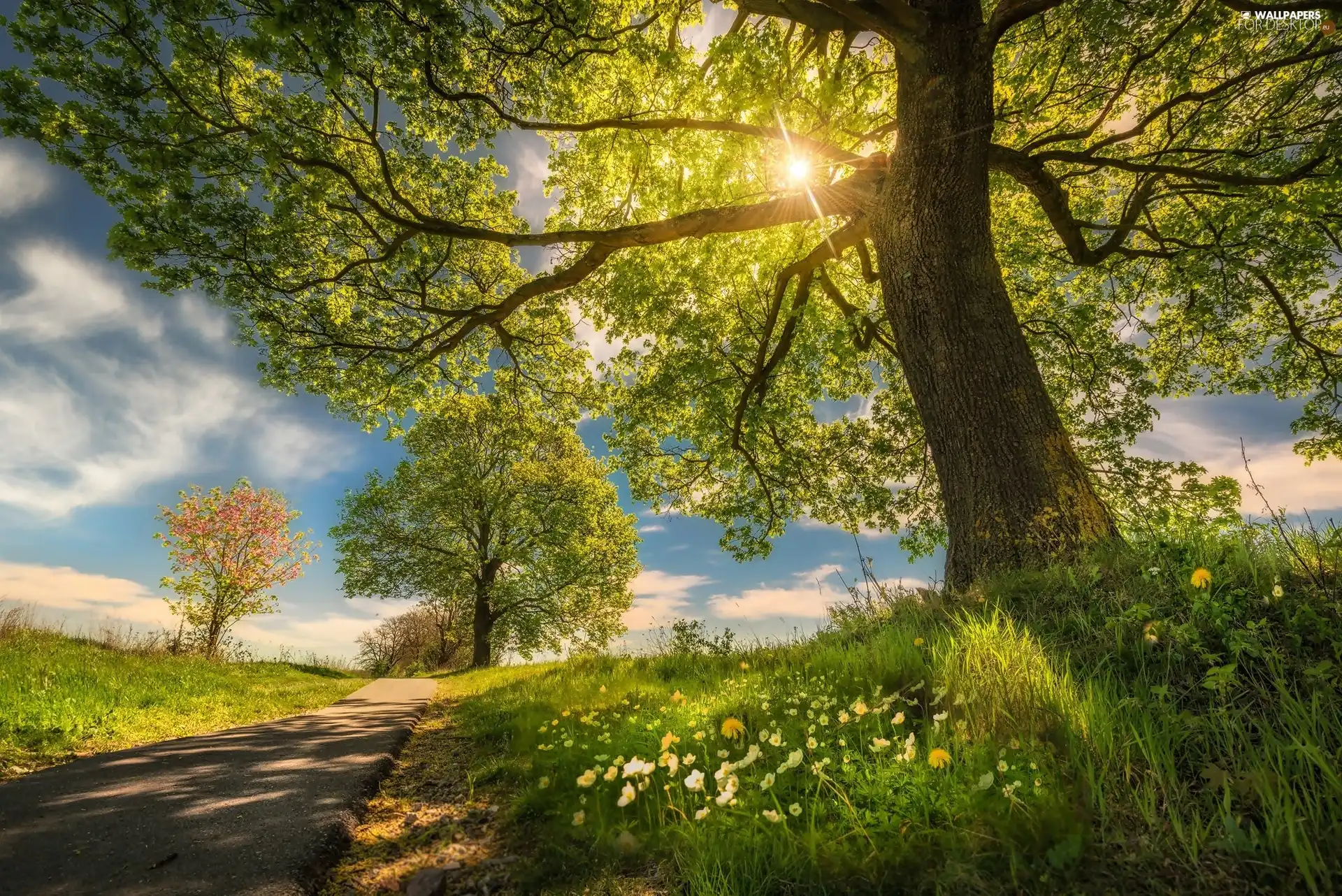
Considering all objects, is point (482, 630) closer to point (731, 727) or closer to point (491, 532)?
point (491, 532)

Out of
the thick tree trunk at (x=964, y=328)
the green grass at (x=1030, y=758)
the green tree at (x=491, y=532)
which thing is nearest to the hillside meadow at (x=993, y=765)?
the green grass at (x=1030, y=758)

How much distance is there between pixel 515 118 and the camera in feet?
29.9

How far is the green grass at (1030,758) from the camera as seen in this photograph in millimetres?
1717

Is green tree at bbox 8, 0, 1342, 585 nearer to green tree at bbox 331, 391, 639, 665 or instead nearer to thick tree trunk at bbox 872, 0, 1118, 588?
thick tree trunk at bbox 872, 0, 1118, 588

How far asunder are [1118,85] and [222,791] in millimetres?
14747

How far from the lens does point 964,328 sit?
6070mm

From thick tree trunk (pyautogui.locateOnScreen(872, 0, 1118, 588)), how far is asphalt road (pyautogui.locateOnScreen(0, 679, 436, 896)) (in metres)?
5.79

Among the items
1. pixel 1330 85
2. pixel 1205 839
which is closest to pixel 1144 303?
pixel 1330 85

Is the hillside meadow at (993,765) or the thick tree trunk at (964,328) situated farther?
the thick tree trunk at (964,328)

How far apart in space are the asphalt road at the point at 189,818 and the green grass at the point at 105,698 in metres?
1.12

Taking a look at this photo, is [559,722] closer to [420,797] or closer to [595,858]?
[420,797]

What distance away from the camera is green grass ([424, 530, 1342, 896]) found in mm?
1717

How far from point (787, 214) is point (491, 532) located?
829 inches

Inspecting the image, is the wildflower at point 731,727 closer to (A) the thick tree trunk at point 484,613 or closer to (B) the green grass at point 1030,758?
(B) the green grass at point 1030,758
